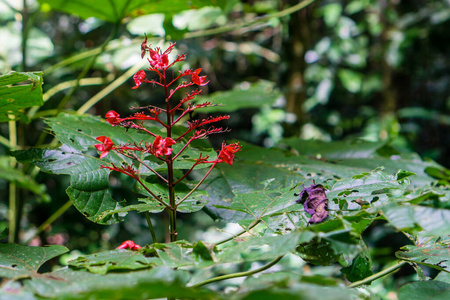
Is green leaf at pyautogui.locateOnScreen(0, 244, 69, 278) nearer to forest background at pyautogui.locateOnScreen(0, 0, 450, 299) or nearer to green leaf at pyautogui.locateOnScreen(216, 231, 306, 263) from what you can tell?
forest background at pyautogui.locateOnScreen(0, 0, 450, 299)

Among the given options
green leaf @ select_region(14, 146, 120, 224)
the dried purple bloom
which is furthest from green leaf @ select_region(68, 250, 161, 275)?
the dried purple bloom

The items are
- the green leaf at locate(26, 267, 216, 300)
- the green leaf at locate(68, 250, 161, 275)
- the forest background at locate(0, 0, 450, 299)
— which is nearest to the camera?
the green leaf at locate(26, 267, 216, 300)

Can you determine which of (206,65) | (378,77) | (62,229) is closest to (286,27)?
(206,65)

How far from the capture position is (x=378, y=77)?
331 centimetres

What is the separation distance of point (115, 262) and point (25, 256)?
17 centimetres

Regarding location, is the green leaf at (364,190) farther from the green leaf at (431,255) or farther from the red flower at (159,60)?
the red flower at (159,60)

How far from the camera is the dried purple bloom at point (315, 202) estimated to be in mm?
500

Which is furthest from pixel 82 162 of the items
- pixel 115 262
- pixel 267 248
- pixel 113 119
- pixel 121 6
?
pixel 121 6

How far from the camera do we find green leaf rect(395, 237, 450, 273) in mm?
487

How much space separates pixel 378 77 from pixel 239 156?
283cm

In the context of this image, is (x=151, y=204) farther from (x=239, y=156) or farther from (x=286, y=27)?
(x=286, y=27)

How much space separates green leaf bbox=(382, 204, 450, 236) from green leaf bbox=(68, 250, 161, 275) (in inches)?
10.4

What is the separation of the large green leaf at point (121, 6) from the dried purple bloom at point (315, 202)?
2.26 feet

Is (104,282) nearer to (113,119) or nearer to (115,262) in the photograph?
(115,262)
